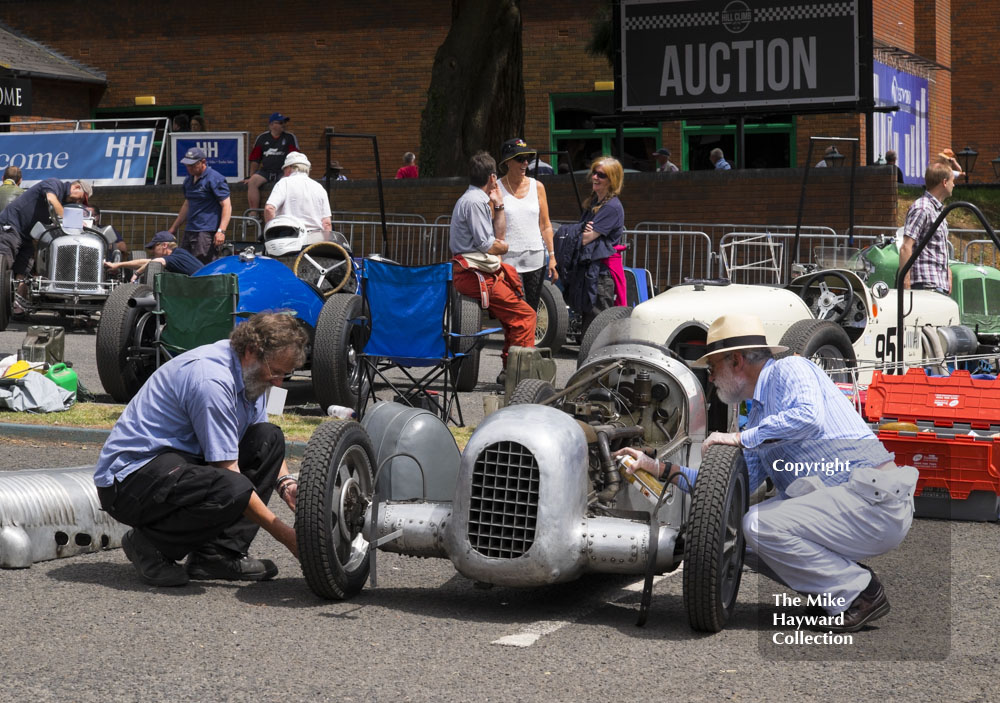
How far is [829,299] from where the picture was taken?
1025cm

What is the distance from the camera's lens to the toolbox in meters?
7.44


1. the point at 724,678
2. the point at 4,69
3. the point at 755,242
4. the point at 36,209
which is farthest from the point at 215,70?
the point at 724,678

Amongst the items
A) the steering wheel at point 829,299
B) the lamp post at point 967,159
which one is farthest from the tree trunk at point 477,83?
the lamp post at point 967,159

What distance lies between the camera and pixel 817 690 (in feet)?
15.1

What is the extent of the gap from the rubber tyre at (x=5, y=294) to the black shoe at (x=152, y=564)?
10048 millimetres

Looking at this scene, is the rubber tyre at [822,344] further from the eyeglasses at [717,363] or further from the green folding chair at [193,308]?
the green folding chair at [193,308]

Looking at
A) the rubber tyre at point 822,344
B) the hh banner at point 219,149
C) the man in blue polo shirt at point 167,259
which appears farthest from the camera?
the hh banner at point 219,149

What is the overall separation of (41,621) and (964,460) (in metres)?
4.75

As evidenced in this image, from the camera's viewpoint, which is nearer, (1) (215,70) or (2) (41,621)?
(2) (41,621)

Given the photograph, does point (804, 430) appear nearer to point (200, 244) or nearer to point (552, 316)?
point (552, 316)

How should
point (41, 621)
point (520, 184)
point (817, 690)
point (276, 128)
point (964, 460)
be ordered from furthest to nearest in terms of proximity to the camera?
1. point (276, 128)
2. point (520, 184)
3. point (964, 460)
4. point (41, 621)
5. point (817, 690)

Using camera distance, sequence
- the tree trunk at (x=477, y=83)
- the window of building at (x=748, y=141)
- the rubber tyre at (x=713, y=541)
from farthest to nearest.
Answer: the window of building at (x=748, y=141), the tree trunk at (x=477, y=83), the rubber tyre at (x=713, y=541)

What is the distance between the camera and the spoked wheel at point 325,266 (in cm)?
1131

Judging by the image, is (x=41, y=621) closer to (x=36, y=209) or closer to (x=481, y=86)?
(x=36, y=209)
